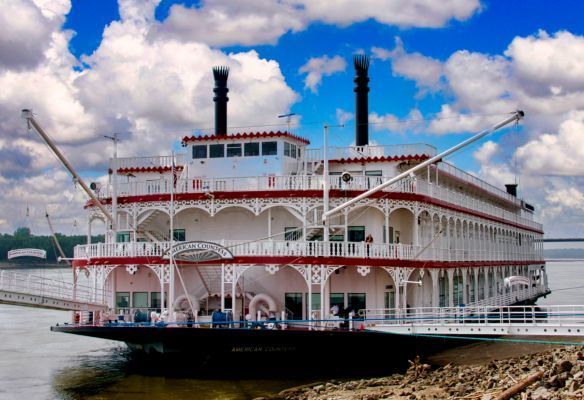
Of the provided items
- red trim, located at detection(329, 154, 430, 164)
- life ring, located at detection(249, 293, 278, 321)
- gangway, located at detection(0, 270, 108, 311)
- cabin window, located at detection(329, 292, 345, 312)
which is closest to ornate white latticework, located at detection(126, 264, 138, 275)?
gangway, located at detection(0, 270, 108, 311)

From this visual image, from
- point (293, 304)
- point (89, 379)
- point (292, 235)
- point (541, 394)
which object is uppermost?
point (292, 235)

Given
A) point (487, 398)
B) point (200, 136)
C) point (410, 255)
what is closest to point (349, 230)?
point (410, 255)

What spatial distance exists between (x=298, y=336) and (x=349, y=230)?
20.7ft

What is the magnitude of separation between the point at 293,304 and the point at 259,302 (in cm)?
169

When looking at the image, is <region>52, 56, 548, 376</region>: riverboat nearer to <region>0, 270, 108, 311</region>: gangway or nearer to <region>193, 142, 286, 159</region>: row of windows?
<region>193, 142, 286, 159</region>: row of windows

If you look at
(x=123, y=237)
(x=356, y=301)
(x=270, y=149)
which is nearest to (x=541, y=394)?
(x=356, y=301)

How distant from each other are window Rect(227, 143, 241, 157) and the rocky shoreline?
428 inches

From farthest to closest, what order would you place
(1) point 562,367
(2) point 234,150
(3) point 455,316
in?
(2) point 234,150 < (3) point 455,316 < (1) point 562,367

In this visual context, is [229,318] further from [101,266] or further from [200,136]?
[200,136]

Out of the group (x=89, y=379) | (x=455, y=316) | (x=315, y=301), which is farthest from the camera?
(x=315, y=301)

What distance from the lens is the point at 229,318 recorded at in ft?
88.5

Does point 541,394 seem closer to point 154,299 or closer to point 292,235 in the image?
point 292,235

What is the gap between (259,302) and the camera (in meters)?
29.0

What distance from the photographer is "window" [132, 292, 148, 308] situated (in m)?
31.7
